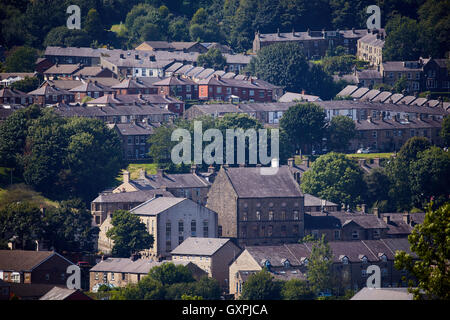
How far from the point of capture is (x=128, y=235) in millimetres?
89375

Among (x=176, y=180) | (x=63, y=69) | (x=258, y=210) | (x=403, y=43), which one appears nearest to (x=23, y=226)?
(x=258, y=210)

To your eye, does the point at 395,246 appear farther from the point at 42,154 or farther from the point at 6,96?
the point at 6,96

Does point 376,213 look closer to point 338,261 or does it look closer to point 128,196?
point 338,261

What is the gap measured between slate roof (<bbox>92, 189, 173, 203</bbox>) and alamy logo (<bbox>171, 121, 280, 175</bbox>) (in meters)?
12.7

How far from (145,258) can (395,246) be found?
18116 mm

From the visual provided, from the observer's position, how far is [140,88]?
143m

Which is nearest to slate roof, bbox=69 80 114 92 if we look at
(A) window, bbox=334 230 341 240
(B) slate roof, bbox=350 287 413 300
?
(A) window, bbox=334 230 341 240

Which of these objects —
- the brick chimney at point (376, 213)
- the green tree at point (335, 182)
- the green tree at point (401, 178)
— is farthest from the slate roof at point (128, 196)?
the green tree at point (401, 178)

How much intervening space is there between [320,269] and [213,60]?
76.3 m

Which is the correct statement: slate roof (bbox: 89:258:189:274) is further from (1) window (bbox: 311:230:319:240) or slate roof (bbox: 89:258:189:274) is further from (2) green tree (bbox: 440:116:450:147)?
(2) green tree (bbox: 440:116:450:147)

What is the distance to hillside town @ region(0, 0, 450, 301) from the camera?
83125 mm

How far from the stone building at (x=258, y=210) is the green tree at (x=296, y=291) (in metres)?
12.7

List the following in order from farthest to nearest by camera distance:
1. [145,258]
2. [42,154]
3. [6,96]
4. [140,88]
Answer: [140,88], [6,96], [42,154], [145,258]
